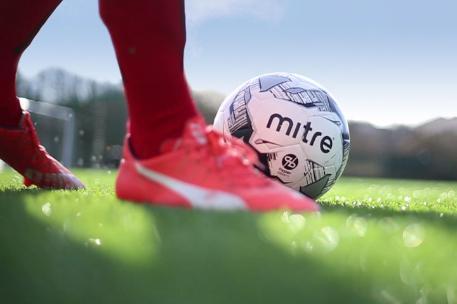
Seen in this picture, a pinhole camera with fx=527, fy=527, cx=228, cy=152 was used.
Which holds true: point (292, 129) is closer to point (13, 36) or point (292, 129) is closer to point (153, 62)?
point (153, 62)

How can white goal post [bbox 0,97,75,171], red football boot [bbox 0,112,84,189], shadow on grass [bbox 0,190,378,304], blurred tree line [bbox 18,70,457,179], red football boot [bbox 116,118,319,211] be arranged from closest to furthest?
shadow on grass [bbox 0,190,378,304] < red football boot [bbox 116,118,319,211] < red football boot [bbox 0,112,84,189] < white goal post [bbox 0,97,75,171] < blurred tree line [bbox 18,70,457,179]

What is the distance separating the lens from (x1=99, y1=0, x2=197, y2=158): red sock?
5.09 ft

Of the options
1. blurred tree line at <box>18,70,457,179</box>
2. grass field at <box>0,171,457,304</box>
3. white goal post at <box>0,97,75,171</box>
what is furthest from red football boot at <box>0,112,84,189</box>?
blurred tree line at <box>18,70,457,179</box>

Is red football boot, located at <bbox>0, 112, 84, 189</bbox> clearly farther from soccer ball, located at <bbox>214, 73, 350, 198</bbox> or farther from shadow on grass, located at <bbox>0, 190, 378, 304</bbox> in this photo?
shadow on grass, located at <bbox>0, 190, 378, 304</bbox>

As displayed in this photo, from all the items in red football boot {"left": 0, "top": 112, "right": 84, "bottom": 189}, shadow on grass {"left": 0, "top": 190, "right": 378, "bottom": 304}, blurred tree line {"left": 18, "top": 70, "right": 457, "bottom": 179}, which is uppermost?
shadow on grass {"left": 0, "top": 190, "right": 378, "bottom": 304}

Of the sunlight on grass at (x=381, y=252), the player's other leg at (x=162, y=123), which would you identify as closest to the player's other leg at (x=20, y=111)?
the player's other leg at (x=162, y=123)

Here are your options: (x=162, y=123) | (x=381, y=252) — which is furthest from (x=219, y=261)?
(x=162, y=123)

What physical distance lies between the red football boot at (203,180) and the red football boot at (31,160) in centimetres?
94

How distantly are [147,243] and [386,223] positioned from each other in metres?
0.63

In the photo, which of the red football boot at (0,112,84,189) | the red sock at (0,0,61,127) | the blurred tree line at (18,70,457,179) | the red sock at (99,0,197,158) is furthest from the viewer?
the blurred tree line at (18,70,457,179)

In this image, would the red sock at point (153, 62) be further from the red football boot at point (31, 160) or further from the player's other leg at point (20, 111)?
the red football boot at point (31, 160)

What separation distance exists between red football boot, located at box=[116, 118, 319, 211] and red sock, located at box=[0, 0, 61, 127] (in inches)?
37.0

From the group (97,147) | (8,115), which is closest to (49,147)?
(97,147)

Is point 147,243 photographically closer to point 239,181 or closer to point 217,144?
point 239,181
